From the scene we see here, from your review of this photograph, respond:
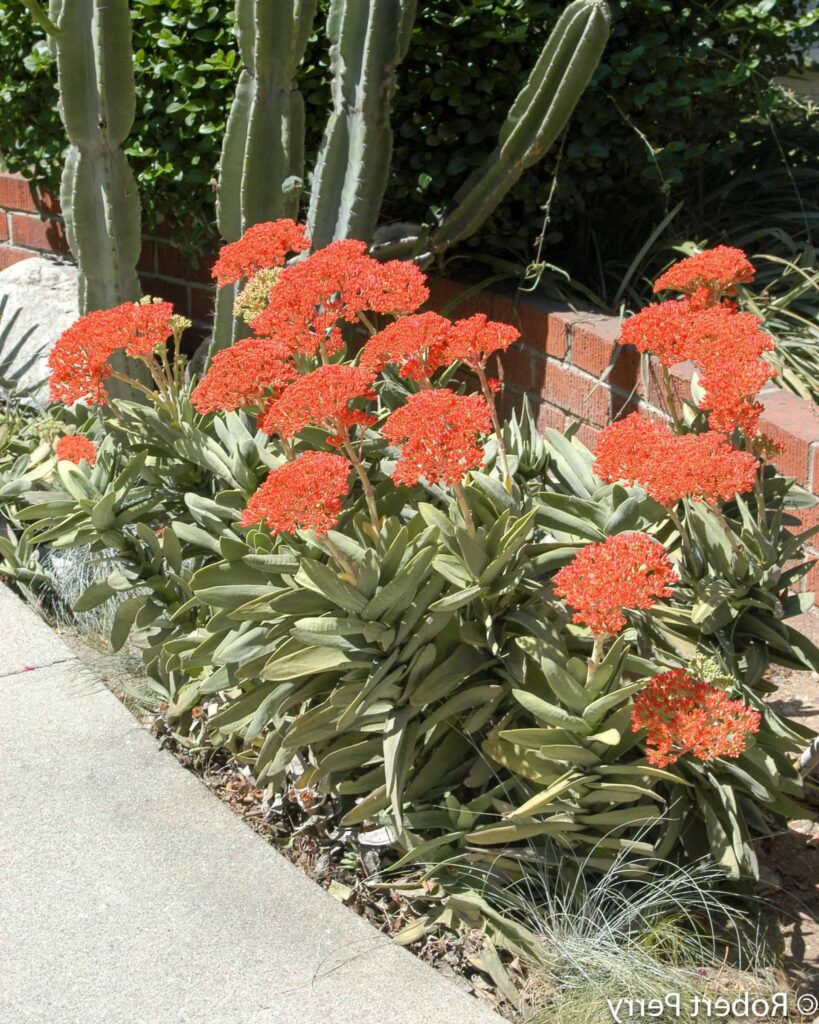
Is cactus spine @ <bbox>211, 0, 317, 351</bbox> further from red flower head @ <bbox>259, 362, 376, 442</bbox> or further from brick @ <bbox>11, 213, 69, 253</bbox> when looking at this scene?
brick @ <bbox>11, 213, 69, 253</bbox>

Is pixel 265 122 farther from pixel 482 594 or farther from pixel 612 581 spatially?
pixel 612 581

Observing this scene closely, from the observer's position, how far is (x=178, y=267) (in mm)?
5996

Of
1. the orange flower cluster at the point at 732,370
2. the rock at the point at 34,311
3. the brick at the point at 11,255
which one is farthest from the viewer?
the brick at the point at 11,255

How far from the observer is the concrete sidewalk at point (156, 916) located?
2.34m

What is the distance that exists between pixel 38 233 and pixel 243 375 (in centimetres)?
448

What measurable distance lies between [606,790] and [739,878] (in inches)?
13.5

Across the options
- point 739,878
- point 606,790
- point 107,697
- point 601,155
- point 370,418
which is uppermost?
point 601,155

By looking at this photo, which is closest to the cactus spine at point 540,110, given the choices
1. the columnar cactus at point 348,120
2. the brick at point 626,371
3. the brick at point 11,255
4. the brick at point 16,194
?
the columnar cactus at point 348,120

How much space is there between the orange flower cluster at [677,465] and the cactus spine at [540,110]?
6.41 feet

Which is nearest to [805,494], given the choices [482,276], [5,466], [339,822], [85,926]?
[339,822]

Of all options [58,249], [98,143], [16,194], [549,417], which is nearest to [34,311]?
[58,249]

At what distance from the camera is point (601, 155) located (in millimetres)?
4504

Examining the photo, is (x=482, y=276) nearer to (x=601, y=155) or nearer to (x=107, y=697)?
(x=601, y=155)

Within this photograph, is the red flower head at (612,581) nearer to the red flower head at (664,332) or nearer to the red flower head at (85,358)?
the red flower head at (664,332)
